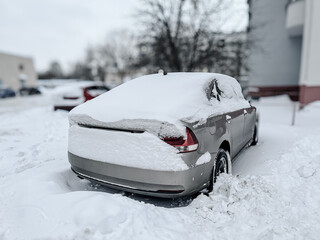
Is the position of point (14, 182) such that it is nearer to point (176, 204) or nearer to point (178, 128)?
point (176, 204)

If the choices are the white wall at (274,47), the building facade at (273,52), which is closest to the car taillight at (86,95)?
the building facade at (273,52)

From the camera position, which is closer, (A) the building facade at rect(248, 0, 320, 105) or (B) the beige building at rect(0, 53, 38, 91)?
(A) the building facade at rect(248, 0, 320, 105)

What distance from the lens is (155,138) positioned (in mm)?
2400

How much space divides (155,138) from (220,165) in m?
1.18

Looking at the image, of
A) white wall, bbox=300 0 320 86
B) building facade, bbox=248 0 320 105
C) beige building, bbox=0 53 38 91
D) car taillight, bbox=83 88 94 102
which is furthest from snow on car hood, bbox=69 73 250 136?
beige building, bbox=0 53 38 91

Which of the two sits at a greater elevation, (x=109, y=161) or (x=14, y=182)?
(x=109, y=161)

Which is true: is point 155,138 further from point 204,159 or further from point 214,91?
point 214,91

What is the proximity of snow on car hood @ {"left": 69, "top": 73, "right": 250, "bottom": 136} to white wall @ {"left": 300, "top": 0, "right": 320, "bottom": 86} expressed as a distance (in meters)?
9.11

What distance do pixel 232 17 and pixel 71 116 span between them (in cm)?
1291

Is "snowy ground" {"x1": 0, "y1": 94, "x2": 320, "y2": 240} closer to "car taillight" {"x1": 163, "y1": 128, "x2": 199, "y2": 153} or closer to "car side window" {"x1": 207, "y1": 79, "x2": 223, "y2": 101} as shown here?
"car taillight" {"x1": 163, "y1": 128, "x2": 199, "y2": 153}

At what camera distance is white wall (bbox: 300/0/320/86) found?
1054 cm

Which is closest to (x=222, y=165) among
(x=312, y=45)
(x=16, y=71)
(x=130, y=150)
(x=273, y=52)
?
(x=130, y=150)

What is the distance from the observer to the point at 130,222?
2.22 meters

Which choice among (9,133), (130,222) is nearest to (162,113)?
(130,222)
